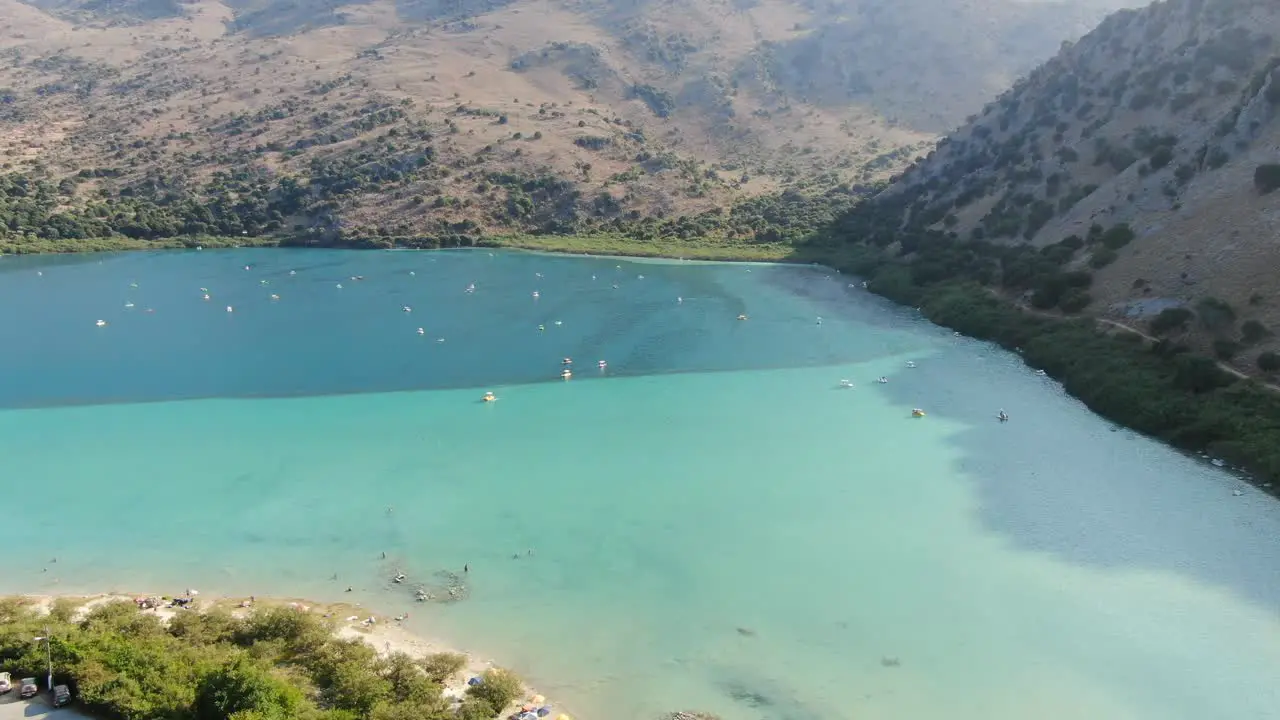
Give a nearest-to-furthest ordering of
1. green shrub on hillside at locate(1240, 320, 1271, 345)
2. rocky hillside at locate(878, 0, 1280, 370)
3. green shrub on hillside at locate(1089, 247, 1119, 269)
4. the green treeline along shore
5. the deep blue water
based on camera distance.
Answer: the green treeline along shore
green shrub on hillside at locate(1240, 320, 1271, 345)
rocky hillside at locate(878, 0, 1280, 370)
the deep blue water
green shrub on hillside at locate(1089, 247, 1119, 269)

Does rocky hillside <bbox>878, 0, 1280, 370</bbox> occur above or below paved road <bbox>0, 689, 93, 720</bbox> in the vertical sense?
above

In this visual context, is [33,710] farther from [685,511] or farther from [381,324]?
[381,324]

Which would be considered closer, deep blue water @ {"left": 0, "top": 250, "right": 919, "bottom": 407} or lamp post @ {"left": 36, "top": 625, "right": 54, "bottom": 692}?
lamp post @ {"left": 36, "top": 625, "right": 54, "bottom": 692}

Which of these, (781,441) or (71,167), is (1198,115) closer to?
(781,441)

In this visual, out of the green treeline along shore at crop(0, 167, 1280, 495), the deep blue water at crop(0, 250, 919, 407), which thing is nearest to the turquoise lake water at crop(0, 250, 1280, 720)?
the deep blue water at crop(0, 250, 919, 407)

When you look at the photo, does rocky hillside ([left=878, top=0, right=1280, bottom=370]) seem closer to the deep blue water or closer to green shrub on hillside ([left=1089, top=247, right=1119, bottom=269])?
green shrub on hillside ([left=1089, top=247, right=1119, bottom=269])

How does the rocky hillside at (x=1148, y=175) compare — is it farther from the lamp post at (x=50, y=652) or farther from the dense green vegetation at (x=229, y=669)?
the lamp post at (x=50, y=652)

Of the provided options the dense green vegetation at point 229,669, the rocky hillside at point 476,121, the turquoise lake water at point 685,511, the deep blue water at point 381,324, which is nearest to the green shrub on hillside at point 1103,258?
the turquoise lake water at point 685,511
